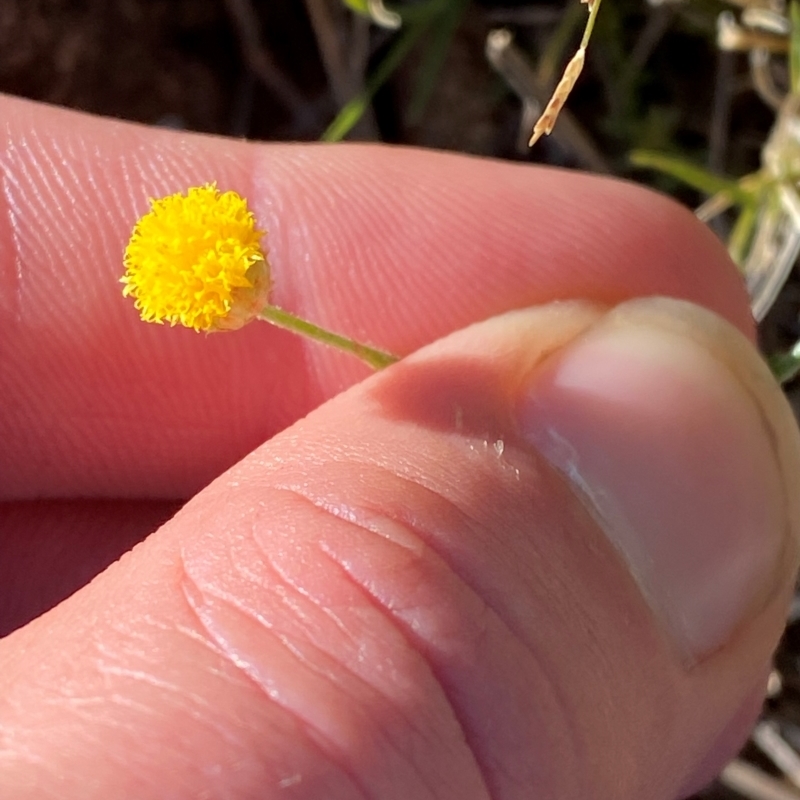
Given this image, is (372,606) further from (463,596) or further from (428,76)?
(428,76)

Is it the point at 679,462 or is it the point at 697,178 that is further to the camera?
the point at 697,178

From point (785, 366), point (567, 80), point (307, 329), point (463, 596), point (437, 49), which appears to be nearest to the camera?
point (567, 80)

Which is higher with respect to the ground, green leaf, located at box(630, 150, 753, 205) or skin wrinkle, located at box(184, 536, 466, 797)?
green leaf, located at box(630, 150, 753, 205)

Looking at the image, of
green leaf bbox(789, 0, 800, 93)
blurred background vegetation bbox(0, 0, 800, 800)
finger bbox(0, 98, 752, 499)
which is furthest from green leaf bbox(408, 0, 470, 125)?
green leaf bbox(789, 0, 800, 93)

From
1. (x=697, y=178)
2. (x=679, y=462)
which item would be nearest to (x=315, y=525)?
(x=679, y=462)

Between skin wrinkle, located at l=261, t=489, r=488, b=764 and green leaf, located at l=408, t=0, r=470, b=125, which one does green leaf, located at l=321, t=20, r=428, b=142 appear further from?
skin wrinkle, located at l=261, t=489, r=488, b=764

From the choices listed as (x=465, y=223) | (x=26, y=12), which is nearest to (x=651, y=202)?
(x=465, y=223)

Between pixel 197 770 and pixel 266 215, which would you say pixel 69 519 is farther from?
pixel 197 770
